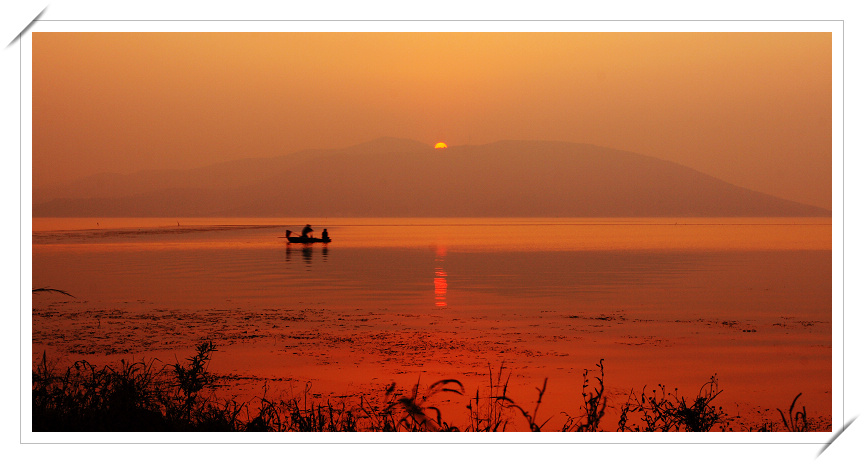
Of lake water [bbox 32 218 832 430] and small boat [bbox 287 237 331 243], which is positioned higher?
small boat [bbox 287 237 331 243]

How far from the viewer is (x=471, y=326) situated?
12.4 metres

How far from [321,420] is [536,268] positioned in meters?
18.8

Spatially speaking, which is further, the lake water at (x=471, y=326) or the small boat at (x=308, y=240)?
the small boat at (x=308, y=240)

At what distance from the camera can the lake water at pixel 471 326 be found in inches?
338

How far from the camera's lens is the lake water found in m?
8.59

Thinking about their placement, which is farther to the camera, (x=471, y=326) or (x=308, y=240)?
(x=308, y=240)

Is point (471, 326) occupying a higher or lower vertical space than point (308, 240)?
lower

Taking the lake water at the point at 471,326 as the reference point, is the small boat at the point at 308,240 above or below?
above

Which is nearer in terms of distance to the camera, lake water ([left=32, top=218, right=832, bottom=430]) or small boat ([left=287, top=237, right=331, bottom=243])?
lake water ([left=32, top=218, right=832, bottom=430])

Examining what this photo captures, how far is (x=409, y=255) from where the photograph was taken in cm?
3117
